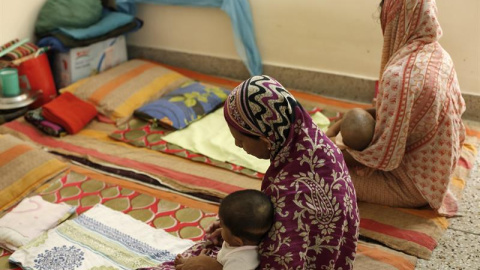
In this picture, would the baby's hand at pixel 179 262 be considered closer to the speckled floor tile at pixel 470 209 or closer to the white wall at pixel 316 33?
the speckled floor tile at pixel 470 209

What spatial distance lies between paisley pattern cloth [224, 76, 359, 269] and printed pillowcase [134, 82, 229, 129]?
173cm

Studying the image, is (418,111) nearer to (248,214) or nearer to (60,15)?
(248,214)

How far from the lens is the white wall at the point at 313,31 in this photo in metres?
3.24

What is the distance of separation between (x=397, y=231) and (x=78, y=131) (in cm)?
196

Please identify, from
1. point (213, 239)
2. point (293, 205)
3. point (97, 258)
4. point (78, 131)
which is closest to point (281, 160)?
point (293, 205)

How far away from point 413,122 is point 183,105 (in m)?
1.54

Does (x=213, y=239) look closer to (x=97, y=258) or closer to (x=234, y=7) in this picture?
(x=97, y=258)

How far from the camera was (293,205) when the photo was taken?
1.47m

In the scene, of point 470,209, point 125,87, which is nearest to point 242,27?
point 125,87

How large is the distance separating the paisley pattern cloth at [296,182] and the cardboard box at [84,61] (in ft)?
7.79

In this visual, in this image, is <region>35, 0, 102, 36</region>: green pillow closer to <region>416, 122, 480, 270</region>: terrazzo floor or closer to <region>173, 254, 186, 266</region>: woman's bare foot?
<region>173, 254, 186, 266</region>: woman's bare foot

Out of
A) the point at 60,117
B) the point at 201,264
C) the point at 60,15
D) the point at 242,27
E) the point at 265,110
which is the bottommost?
the point at 60,117

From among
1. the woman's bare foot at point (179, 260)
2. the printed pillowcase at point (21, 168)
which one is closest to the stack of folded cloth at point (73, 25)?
the printed pillowcase at point (21, 168)

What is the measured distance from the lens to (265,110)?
4.93 feet
